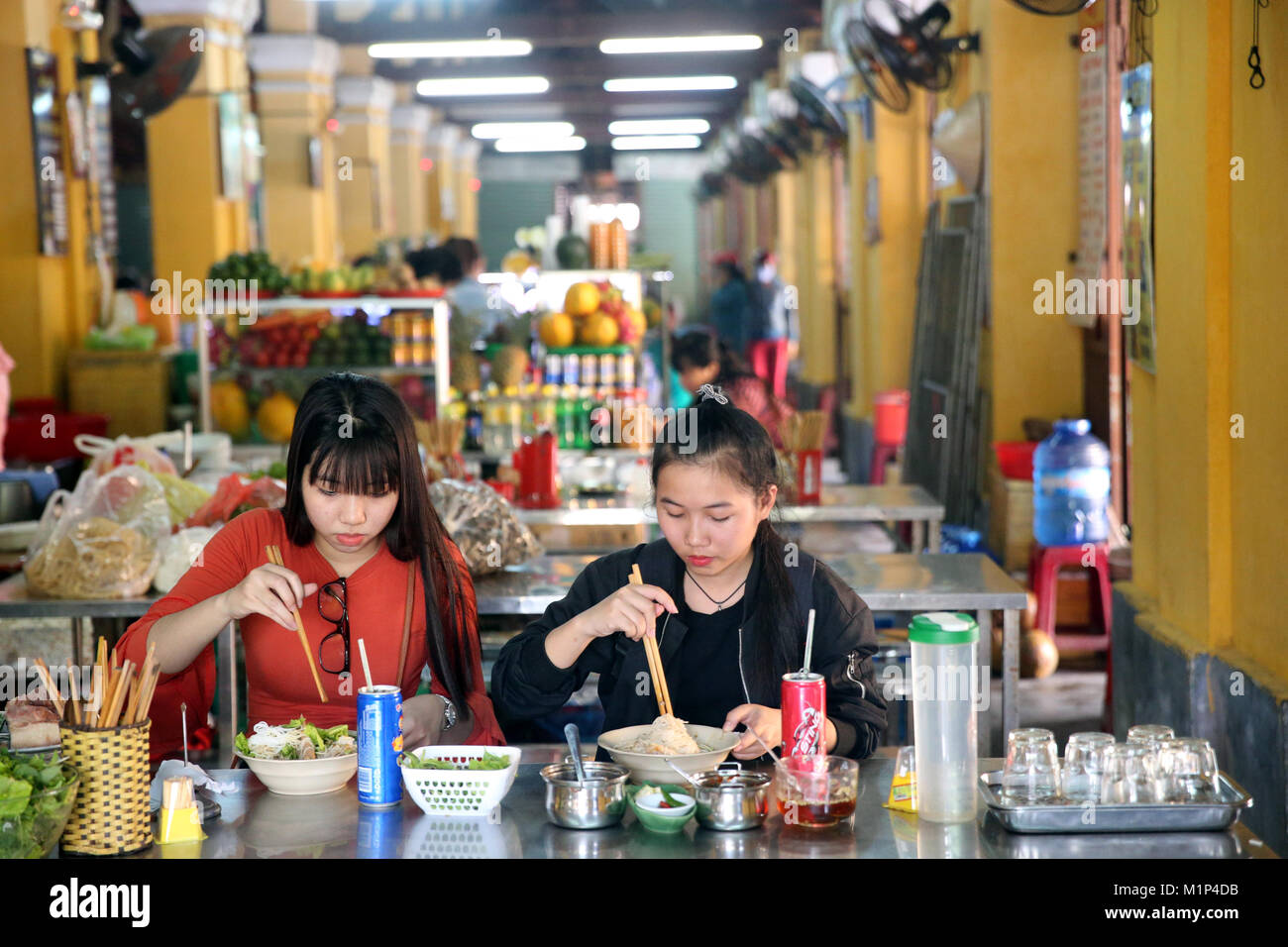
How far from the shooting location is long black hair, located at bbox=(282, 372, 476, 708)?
8.06 ft

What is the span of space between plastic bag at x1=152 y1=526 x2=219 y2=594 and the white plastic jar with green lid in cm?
251

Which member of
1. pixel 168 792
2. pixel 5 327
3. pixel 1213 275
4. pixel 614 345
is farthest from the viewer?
pixel 5 327

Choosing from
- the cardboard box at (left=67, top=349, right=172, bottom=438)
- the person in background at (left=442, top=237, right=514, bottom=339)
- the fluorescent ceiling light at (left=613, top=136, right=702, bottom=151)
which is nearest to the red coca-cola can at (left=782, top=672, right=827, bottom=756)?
the person in background at (left=442, top=237, right=514, bottom=339)

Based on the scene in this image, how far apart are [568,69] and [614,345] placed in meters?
9.67

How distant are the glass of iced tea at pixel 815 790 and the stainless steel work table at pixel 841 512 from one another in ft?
9.11

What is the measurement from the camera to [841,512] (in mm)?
4914

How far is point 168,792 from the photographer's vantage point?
190cm

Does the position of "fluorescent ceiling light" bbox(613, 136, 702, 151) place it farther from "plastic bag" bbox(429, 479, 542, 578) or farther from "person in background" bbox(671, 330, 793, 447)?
"plastic bag" bbox(429, 479, 542, 578)

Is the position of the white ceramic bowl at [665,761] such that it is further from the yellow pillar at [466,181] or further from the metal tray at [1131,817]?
the yellow pillar at [466,181]

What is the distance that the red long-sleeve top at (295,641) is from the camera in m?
2.56

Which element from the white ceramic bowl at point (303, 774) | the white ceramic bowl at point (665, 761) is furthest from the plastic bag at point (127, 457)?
the white ceramic bowl at point (665, 761)

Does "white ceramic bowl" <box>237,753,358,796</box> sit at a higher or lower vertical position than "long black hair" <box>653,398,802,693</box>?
lower

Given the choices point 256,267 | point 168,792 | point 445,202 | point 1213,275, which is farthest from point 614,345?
point 445,202
